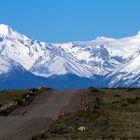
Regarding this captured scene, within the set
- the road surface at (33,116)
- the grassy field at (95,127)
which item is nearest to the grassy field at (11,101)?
the road surface at (33,116)

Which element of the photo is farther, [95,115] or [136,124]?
[95,115]

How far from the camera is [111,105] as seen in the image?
230 feet

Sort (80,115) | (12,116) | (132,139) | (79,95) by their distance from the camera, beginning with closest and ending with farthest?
(132,139), (80,115), (12,116), (79,95)

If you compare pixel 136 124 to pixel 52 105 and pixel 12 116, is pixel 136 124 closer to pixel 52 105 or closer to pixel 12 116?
pixel 12 116

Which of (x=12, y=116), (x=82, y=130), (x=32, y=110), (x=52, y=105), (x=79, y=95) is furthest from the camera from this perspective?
(x=79, y=95)

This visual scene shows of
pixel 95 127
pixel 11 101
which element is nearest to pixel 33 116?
pixel 95 127

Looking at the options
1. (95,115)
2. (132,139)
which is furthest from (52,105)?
(132,139)

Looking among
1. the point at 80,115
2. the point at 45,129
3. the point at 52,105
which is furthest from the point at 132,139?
the point at 52,105

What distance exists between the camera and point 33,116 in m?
57.6

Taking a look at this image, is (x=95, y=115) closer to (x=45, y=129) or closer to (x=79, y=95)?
(x=45, y=129)

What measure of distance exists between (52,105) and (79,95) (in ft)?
58.2

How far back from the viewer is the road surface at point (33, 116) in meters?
43.1

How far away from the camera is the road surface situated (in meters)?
43.1

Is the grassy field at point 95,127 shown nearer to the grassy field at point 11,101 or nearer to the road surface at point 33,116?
the road surface at point 33,116
